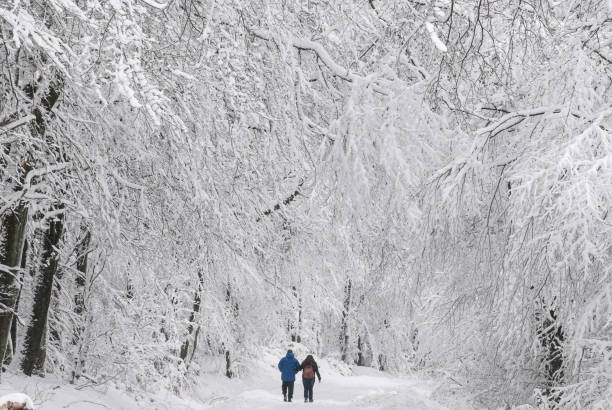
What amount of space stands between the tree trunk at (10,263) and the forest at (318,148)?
3 cm

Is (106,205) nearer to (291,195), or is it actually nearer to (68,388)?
(68,388)

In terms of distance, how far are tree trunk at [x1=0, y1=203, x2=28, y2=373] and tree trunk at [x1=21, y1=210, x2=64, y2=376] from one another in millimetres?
1356

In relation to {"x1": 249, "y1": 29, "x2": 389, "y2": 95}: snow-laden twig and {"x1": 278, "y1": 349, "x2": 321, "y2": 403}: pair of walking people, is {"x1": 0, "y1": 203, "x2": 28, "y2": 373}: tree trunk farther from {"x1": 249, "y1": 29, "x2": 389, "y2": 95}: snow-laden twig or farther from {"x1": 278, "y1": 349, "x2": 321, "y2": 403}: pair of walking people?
{"x1": 278, "y1": 349, "x2": 321, "y2": 403}: pair of walking people

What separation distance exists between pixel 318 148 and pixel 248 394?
450 inches

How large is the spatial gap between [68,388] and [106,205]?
3783 mm

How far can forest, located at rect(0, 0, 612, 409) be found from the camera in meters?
5.32

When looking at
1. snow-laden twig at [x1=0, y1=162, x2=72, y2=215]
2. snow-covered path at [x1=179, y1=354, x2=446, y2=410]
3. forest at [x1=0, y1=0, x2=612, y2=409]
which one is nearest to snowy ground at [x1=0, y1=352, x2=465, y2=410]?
snow-covered path at [x1=179, y1=354, x2=446, y2=410]

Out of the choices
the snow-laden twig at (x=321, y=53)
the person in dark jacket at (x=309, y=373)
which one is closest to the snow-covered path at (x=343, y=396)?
the person in dark jacket at (x=309, y=373)

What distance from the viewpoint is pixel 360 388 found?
28328 millimetres

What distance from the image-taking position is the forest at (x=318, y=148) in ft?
17.5

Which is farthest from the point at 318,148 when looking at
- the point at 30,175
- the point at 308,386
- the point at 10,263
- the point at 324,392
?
the point at 324,392

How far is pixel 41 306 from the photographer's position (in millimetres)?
9305

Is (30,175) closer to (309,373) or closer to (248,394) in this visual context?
(248,394)

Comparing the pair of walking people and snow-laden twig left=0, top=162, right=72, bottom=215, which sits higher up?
snow-laden twig left=0, top=162, right=72, bottom=215
